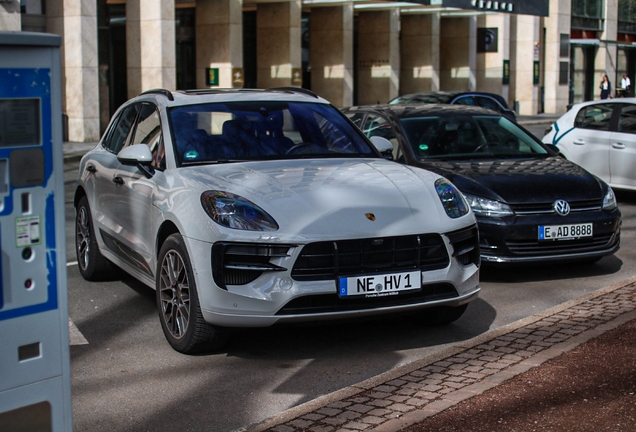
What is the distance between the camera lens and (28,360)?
3.14 meters

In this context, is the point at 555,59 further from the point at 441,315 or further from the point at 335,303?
the point at 335,303

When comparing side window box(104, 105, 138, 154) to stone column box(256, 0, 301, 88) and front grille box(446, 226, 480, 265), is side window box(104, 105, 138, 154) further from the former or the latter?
stone column box(256, 0, 301, 88)

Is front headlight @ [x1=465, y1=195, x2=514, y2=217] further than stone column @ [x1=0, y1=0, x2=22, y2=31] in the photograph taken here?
No

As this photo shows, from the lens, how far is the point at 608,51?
50594 millimetres

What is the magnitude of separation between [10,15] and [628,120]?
48.4ft

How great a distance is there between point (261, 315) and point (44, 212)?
2274mm

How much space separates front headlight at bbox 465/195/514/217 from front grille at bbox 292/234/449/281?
6.62 ft

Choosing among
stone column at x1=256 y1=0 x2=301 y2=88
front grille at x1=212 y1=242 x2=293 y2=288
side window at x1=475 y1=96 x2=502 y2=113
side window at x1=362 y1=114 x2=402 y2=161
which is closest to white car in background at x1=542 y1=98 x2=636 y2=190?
side window at x1=362 y1=114 x2=402 y2=161

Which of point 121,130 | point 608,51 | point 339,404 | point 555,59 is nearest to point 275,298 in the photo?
point 339,404

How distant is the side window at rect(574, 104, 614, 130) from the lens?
1248 centimetres

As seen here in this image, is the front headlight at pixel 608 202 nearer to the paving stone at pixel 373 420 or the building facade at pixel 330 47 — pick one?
the paving stone at pixel 373 420

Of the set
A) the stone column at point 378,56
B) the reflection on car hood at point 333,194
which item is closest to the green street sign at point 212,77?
the stone column at point 378,56

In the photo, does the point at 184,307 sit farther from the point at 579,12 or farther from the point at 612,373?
the point at 579,12

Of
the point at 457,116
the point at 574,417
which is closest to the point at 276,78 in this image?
the point at 457,116
